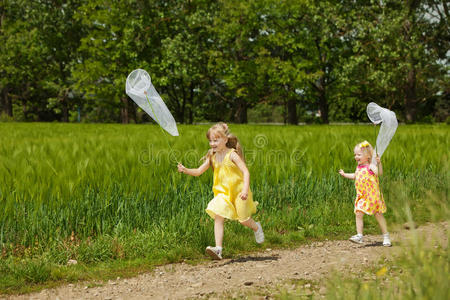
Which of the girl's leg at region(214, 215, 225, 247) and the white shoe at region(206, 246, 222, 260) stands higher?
the girl's leg at region(214, 215, 225, 247)

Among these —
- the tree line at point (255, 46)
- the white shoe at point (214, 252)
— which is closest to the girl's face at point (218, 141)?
the white shoe at point (214, 252)

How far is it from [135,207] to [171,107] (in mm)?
42843

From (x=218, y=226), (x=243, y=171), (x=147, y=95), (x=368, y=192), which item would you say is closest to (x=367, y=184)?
(x=368, y=192)

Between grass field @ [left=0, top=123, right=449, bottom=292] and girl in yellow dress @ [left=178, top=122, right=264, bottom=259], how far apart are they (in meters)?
0.44

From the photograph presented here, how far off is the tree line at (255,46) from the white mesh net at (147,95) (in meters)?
24.9

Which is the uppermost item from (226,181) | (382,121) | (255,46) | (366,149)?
(255,46)

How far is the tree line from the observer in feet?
95.4

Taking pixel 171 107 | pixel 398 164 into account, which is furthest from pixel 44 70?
pixel 398 164

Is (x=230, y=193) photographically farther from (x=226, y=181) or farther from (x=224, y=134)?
(x=224, y=134)

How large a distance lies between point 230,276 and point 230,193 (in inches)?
29.8

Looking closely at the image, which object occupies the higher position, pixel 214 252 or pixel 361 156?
pixel 361 156

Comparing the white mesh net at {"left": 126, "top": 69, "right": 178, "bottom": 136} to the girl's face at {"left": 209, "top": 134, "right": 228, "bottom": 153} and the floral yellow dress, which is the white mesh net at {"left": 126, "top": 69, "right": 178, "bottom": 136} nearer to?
the girl's face at {"left": 209, "top": 134, "right": 228, "bottom": 153}

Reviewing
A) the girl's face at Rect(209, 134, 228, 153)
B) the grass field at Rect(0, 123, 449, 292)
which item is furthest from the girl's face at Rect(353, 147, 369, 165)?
the girl's face at Rect(209, 134, 228, 153)

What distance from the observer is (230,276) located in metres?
4.19
